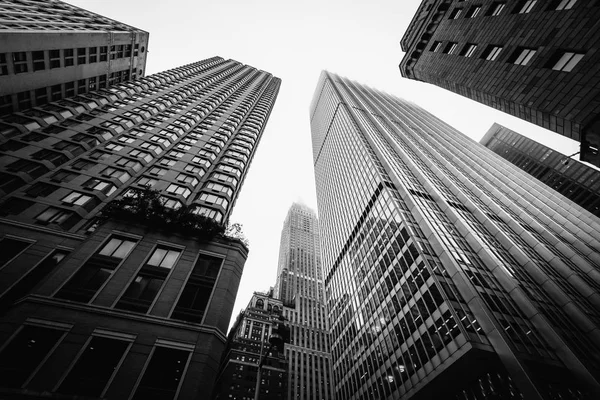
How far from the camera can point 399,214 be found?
5009 cm

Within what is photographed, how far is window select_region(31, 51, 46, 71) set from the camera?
122 feet

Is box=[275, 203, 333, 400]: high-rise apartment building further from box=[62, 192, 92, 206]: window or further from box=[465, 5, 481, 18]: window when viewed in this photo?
box=[465, 5, 481, 18]: window

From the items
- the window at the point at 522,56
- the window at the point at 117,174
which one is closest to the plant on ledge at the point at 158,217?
the window at the point at 117,174

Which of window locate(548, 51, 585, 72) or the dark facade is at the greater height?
the dark facade

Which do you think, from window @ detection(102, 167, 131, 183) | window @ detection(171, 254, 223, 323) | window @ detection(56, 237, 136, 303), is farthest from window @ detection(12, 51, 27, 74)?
window @ detection(171, 254, 223, 323)

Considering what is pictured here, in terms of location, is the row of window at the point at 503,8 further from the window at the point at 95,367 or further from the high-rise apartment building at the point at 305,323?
the high-rise apartment building at the point at 305,323

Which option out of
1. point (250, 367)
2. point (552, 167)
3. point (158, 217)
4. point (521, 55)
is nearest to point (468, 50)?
point (521, 55)

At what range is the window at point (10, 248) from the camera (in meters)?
21.3

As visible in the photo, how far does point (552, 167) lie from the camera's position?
11306cm

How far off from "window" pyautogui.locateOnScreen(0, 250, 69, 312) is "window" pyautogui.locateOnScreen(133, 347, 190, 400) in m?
11.6

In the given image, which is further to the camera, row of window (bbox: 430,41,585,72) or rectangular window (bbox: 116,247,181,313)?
rectangular window (bbox: 116,247,181,313)

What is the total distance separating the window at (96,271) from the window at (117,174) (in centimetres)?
1558

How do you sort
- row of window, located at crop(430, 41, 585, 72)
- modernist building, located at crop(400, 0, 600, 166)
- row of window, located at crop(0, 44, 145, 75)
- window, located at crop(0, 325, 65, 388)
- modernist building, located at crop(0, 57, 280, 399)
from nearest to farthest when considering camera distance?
window, located at crop(0, 325, 65, 388) < modernist building, located at crop(0, 57, 280, 399) < modernist building, located at crop(400, 0, 600, 166) < row of window, located at crop(430, 41, 585, 72) < row of window, located at crop(0, 44, 145, 75)

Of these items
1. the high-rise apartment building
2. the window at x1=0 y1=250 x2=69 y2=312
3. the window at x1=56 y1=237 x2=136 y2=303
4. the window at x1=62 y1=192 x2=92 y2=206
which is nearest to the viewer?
the window at x1=56 y1=237 x2=136 y2=303
